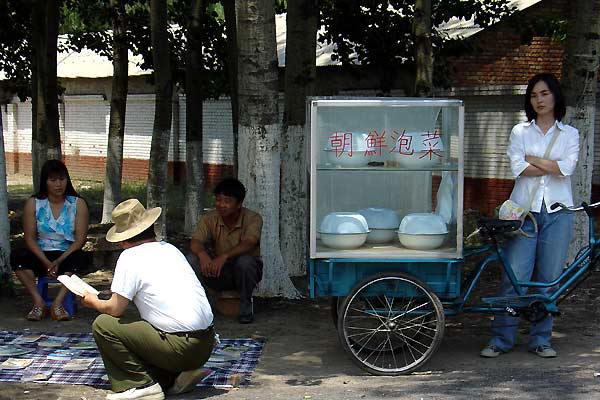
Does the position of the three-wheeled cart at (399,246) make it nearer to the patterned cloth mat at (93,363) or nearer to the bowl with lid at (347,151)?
the bowl with lid at (347,151)

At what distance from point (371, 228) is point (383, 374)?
43.6 inches

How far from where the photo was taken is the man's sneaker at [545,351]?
6.61 metres

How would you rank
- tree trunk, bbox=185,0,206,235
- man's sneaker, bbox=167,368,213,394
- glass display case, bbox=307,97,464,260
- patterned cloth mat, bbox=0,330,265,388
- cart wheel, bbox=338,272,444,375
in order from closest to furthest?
man's sneaker, bbox=167,368,213,394, patterned cloth mat, bbox=0,330,265,388, cart wheel, bbox=338,272,444,375, glass display case, bbox=307,97,464,260, tree trunk, bbox=185,0,206,235

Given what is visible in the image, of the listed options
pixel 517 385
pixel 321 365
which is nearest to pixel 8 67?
pixel 321 365

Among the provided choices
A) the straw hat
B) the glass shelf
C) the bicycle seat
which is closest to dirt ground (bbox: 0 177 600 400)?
the bicycle seat

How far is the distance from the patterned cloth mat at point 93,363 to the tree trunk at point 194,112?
6453 mm

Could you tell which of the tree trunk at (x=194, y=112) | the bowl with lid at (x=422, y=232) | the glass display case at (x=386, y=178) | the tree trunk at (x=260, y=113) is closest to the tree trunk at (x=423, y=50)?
the tree trunk at (x=260, y=113)

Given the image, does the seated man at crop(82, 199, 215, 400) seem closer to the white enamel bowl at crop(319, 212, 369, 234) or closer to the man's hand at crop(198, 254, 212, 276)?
the white enamel bowl at crop(319, 212, 369, 234)

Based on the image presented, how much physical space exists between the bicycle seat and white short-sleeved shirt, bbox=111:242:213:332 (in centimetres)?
196

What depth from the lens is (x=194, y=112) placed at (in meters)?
13.7

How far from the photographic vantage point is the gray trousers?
7762 millimetres

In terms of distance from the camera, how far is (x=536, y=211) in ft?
21.4

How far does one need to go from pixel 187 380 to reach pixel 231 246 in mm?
2299

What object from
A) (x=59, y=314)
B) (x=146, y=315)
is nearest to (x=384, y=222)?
(x=146, y=315)
